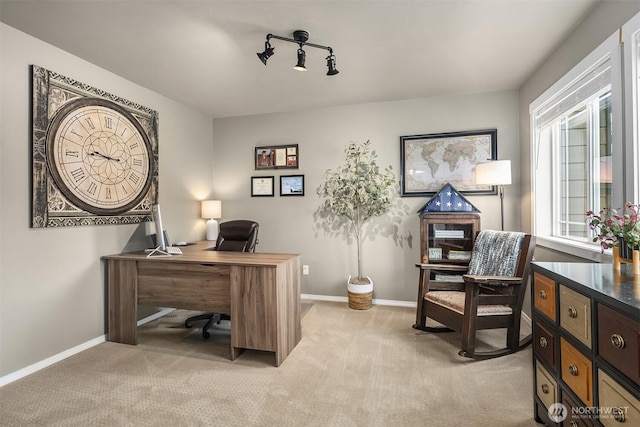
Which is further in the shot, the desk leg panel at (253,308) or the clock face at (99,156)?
the clock face at (99,156)

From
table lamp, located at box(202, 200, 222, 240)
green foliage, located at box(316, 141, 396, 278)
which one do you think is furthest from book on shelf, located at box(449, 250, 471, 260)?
table lamp, located at box(202, 200, 222, 240)

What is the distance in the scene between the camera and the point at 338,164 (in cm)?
400

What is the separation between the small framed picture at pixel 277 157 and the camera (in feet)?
13.7

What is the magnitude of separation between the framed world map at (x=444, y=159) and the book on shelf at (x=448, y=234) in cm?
51

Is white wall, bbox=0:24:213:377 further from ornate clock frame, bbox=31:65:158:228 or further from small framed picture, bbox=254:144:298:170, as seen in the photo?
small framed picture, bbox=254:144:298:170

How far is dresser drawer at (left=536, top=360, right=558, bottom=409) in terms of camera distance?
1.51m

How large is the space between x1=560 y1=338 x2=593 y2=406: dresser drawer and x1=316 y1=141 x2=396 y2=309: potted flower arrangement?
2.29 m

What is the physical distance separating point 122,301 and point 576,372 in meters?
3.21

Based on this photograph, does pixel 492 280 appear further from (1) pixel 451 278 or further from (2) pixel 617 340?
(2) pixel 617 340

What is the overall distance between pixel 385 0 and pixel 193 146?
2.99 meters

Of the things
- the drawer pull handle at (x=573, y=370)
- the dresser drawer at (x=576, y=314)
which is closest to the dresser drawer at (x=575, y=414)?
the drawer pull handle at (x=573, y=370)

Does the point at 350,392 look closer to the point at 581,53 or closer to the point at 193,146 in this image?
the point at 581,53

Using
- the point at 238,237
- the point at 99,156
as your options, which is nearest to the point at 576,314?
the point at 238,237

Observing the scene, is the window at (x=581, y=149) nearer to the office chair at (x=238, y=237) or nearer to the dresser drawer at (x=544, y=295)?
the dresser drawer at (x=544, y=295)
